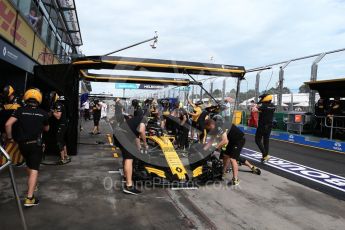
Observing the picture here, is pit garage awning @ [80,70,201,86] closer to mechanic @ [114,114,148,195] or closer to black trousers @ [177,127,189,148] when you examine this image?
black trousers @ [177,127,189,148]

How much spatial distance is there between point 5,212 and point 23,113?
4.94 ft

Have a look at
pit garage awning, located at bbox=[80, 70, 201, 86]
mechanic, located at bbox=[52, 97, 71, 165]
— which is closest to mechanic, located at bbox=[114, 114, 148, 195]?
mechanic, located at bbox=[52, 97, 71, 165]

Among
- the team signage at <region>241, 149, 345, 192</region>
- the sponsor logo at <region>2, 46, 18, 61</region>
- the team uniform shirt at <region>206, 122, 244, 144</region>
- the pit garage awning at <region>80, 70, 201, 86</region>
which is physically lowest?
the team signage at <region>241, 149, 345, 192</region>

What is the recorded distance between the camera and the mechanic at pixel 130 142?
19.4 feet

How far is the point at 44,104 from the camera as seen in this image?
357 inches

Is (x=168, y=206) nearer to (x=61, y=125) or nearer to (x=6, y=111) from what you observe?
(x=61, y=125)

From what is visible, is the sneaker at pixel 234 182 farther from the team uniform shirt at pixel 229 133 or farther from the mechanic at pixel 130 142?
the mechanic at pixel 130 142

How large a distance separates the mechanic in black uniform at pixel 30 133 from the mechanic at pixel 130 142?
1.58 m

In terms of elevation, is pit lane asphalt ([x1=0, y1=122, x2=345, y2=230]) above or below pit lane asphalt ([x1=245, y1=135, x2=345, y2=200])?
below

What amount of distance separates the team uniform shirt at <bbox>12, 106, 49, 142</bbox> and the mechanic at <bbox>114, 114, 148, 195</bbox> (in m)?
1.65

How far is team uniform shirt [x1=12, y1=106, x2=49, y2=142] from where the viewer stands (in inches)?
195

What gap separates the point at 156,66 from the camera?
897 cm

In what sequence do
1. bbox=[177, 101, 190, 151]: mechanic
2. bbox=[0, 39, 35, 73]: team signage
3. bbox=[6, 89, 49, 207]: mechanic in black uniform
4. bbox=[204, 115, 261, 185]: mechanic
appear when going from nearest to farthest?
bbox=[6, 89, 49, 207]: mechanic in black uniform
bbox=[204, 115, 261, 185]: mechanic
bbox=[0, 39, 35, 73]: team signage
bbox=[177, 101, 190, 151]: mechanic

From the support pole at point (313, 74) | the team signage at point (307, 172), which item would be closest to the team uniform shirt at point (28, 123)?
the team signage at point (307, 172)
